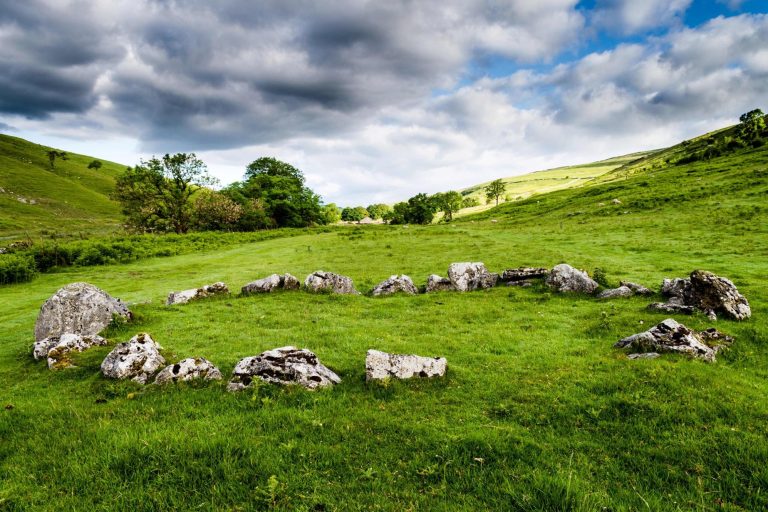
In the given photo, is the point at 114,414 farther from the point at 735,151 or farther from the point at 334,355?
the point at 735,151

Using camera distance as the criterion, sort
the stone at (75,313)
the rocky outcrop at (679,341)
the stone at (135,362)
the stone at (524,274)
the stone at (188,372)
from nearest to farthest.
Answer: the stone at (188,372)
the rocky outcrop at (679,341)
the stone at (135,362)
the stone at (75,313)
the stone at (524,274)

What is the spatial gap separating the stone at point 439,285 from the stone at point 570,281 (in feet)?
21.4

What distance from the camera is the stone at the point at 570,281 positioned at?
22.7 metres

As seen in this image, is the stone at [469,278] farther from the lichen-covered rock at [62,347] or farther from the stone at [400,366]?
the lichen-covered rock at [62,347]

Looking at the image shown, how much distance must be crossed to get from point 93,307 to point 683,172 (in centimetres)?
12246

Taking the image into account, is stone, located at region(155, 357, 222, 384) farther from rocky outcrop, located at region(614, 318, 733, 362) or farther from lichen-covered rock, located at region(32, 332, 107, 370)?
rocky outcrop, located at region(614, 318, 733, 362)

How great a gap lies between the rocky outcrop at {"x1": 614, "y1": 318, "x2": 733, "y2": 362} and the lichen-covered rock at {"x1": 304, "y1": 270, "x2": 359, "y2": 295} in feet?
56.2

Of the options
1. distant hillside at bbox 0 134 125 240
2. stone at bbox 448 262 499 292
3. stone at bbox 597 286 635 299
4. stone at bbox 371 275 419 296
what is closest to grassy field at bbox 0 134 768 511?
stone at bbox 597 286 635 299

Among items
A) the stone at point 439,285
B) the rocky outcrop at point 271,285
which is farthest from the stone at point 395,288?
the rocky outcrop at point 271,285

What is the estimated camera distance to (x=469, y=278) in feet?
85.5

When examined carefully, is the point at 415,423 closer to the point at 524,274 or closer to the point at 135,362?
the point at 135,362

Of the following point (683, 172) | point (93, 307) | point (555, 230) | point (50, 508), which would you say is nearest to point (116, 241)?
point (93, 307)

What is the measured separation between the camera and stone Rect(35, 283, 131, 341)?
16.7 metres

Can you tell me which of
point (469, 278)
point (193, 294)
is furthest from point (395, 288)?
point (193, 294)
